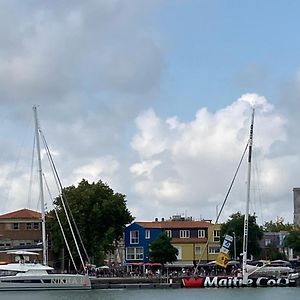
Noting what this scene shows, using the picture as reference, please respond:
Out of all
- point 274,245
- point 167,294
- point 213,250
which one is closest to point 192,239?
point 213,250

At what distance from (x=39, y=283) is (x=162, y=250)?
4378cm

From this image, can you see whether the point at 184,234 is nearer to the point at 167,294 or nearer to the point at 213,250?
the point at 213,250

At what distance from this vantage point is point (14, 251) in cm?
10450

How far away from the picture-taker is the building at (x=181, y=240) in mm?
150375

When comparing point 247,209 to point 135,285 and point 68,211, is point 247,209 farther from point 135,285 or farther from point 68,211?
point 68,211

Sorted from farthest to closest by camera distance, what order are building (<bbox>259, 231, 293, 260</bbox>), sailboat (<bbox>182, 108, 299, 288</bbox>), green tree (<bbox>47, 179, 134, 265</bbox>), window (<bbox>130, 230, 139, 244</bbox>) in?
building (<bbox>259, 231, 293, 260</bbox>)
window (<bbox>130, 230, 139, 244</bbox>)
green tree (<bbox>47, 179, 134, 265</bbox>)
sailboat (<bbox>182, 108, 299, 288</bbox>)

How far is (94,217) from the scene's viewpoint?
128875 millimetres

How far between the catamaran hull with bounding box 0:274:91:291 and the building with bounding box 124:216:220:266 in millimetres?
49993

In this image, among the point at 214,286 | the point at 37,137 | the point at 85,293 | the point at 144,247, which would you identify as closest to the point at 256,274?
the point at 214,286

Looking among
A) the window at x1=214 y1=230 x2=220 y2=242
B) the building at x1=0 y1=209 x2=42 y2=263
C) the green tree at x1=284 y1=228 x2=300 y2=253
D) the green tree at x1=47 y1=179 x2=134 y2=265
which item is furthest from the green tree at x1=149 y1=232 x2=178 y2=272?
the green tree at x1=284 y1=228 x2=300 y2=253

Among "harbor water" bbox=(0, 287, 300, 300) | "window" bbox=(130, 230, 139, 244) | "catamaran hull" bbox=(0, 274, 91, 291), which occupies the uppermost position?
"window" bbox=(130, 230, 139, 244)

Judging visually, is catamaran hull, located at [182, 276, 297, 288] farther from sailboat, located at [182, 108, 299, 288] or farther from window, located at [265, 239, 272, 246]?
window, located at [265, 239, 272, 246]

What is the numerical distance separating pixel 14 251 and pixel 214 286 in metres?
23.5

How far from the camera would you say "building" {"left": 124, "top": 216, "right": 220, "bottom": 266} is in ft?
493
